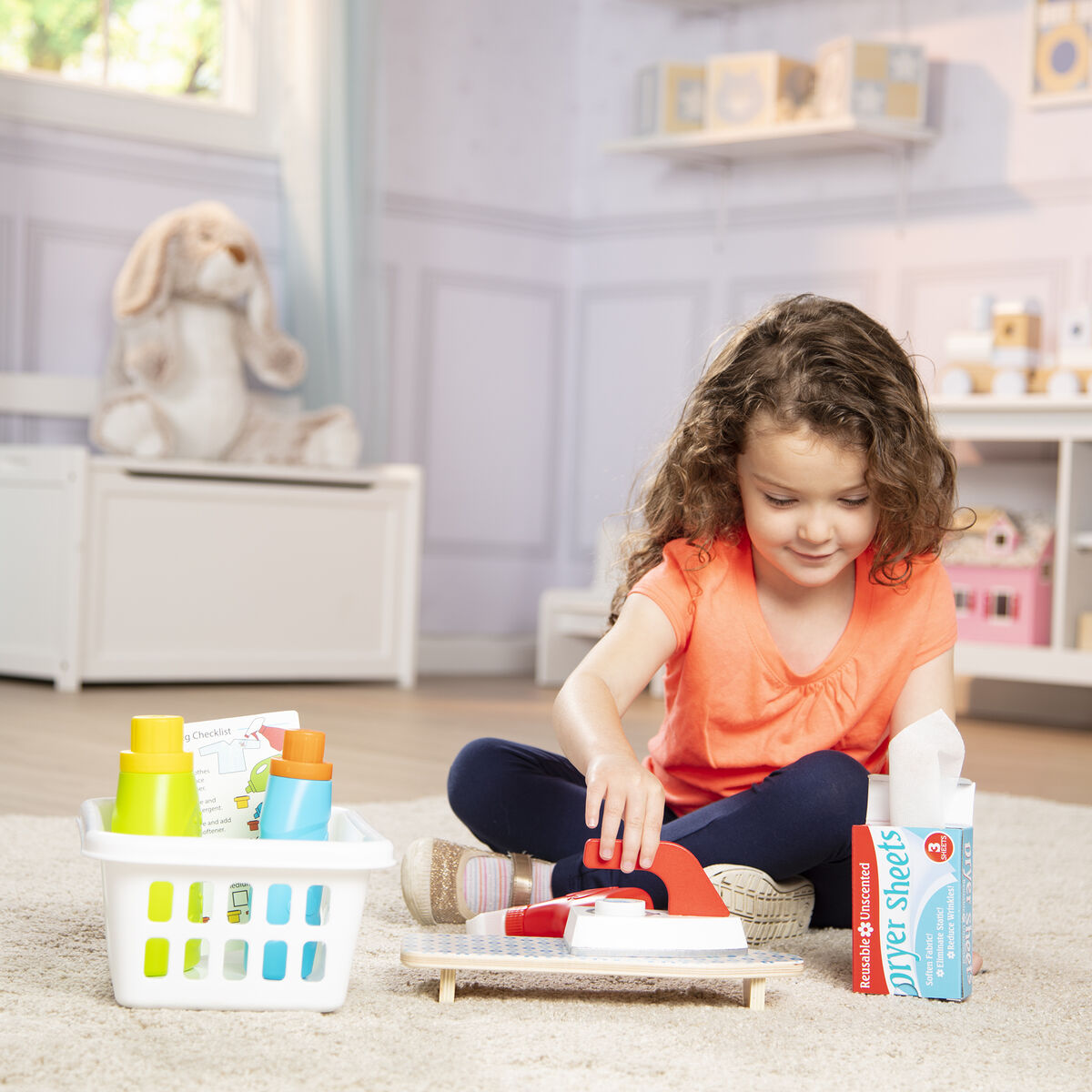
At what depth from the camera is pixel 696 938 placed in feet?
3.18

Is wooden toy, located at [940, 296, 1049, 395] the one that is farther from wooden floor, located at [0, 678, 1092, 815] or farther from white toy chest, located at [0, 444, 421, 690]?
white toy chest, located at [0, 444, 421, 690]

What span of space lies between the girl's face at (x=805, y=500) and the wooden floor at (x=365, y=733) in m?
0.83

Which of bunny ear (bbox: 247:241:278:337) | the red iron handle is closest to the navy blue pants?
the red iron handle

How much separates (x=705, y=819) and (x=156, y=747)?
17.8 inches

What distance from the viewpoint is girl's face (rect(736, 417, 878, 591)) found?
1.09 meters

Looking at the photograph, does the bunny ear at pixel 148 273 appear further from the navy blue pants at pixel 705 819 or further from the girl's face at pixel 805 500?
the girl's face at pixel 805 500

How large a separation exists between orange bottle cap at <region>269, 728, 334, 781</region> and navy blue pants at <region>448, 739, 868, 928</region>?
31 cm

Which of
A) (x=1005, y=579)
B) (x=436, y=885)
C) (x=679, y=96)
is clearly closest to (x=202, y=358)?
(x=679, y=96)

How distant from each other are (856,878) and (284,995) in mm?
381

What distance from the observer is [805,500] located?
1107mm

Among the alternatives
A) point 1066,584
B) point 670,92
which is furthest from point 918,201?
point 1066,584

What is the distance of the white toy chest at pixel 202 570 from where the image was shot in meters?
2.99

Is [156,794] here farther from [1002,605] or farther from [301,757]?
[1002,605]

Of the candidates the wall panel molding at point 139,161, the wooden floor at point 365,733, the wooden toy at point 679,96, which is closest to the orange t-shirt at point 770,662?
the wooden floor at point 365,733
